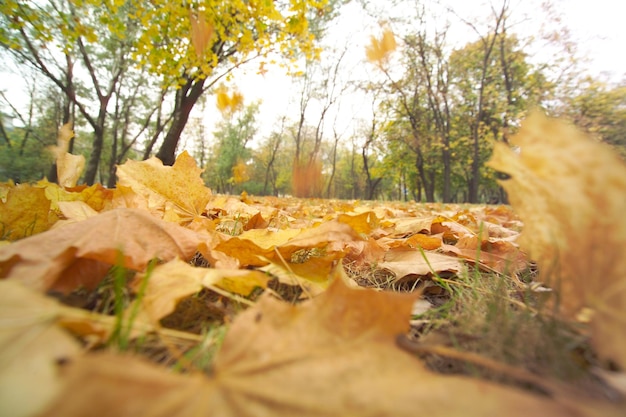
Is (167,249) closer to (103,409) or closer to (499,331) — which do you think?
(103,409)

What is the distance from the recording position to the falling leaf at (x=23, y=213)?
724mm

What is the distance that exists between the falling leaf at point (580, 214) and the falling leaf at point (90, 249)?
1.80 ft

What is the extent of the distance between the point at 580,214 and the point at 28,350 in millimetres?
558

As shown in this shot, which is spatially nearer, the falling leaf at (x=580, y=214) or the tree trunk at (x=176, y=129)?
the falling leaf at (x=580, y=214)

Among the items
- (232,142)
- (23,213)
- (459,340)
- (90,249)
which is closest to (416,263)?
(459,340)

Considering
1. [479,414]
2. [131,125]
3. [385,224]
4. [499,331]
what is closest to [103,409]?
[479,414]

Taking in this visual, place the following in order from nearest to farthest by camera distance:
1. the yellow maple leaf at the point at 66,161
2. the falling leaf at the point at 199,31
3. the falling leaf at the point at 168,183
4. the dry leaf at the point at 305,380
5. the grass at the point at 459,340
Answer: the dry leaf at the point at 305,380
the grass at the point at 459,340
the falling leaf at the point at 168,183
the yellow maple leaf at the point at 66,161
the falling leaf at the point at 199,31

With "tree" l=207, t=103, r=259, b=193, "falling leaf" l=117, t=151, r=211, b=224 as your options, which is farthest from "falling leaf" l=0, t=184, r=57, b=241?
"tree" l=207, t=103, r=259, b=193

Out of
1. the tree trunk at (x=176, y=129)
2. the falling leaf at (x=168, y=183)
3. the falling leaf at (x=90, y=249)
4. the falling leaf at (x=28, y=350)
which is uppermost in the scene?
the tree trunk at (x=176, y=129)

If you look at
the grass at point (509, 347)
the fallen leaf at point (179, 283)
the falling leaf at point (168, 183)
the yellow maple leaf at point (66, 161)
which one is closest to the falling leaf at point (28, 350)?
the fallen leaf at point (179, 283)

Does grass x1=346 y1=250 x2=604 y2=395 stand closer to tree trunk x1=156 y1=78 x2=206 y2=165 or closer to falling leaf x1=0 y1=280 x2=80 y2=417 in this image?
falling leaf x1=0 y1=280 x2=80 y2=417

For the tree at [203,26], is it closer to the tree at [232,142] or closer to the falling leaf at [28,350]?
the falling leaf at [28,350]

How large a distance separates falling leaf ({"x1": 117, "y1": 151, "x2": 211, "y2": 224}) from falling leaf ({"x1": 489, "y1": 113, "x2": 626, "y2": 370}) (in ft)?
2.92

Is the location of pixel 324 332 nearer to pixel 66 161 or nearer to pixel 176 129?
pixel 66 161
